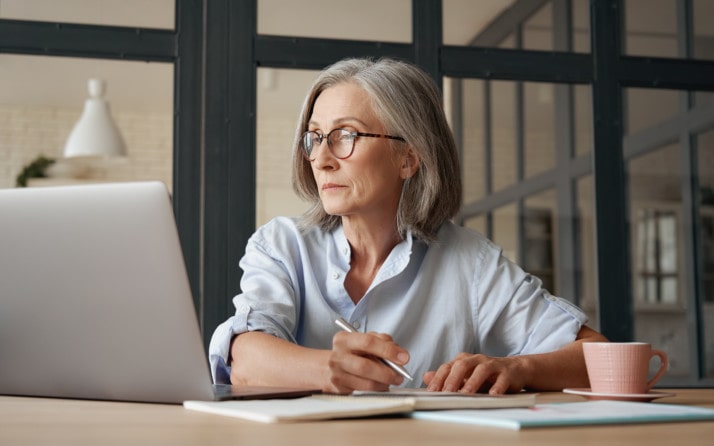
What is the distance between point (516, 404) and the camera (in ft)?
3.50

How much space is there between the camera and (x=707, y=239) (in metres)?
3.44

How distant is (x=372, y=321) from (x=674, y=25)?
2.10 meters

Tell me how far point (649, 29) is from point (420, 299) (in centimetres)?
188

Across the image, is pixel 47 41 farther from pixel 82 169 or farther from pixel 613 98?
pixel 82 169

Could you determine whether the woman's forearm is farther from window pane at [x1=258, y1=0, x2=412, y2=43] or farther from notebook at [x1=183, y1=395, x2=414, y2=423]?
window pane at [x1=258, y1=0, x2=412, y2=43]

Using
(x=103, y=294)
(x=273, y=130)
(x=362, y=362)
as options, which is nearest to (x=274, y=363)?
(x=362, y=362)

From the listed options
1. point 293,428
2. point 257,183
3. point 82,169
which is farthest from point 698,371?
point 82,169

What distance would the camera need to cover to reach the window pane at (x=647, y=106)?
10.9 ft

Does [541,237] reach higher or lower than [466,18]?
lower

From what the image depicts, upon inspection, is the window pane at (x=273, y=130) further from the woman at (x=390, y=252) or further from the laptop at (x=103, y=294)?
the laptop at (x=103, y=294)

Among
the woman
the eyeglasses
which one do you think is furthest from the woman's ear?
the eyeglasses

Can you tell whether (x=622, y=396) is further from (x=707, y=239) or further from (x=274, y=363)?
(x=707, y=239)

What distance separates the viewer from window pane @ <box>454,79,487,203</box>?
10.5 feet

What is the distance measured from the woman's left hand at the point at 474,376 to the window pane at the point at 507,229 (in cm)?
182
